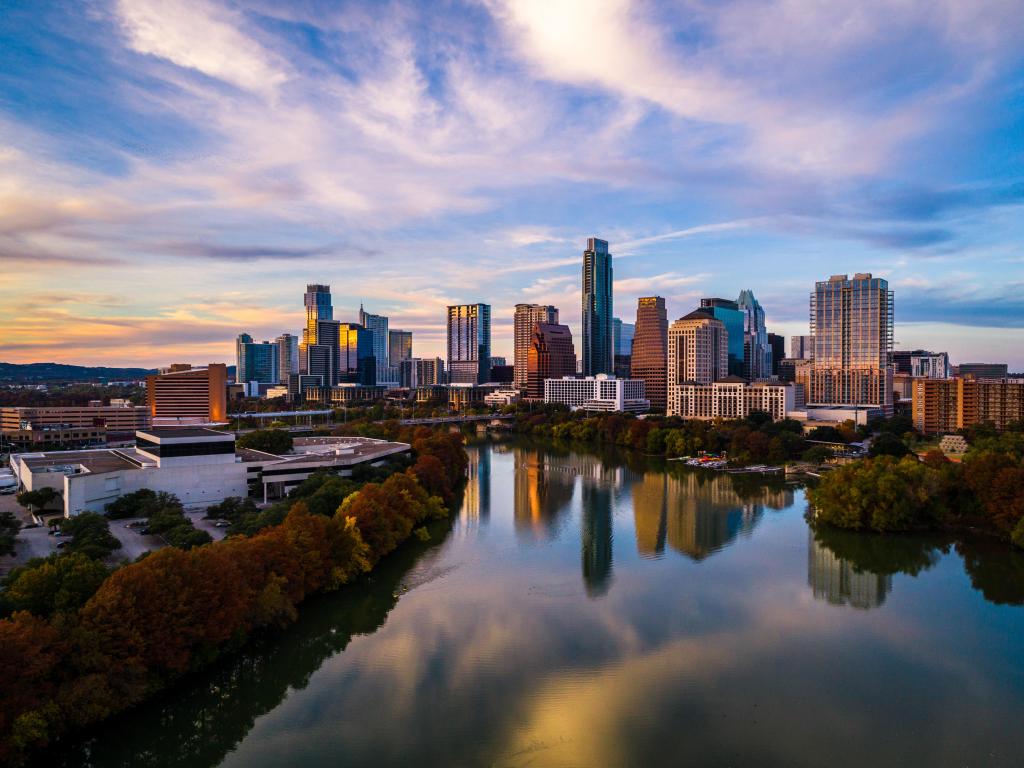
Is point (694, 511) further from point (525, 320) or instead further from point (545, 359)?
point (525, 320)

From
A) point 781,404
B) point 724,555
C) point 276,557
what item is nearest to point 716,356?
point 781,404

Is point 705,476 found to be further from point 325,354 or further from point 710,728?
point 325,354

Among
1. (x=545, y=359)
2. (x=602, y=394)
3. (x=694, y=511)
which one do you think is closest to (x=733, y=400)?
(x=602, y=394)

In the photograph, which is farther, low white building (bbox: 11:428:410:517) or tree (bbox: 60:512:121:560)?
low white building (bbox: 11:428:410:517)

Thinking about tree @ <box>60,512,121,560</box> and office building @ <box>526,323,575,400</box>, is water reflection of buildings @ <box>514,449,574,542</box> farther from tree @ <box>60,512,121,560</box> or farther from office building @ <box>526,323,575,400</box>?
office building @ <box>526,323,575,400</box>

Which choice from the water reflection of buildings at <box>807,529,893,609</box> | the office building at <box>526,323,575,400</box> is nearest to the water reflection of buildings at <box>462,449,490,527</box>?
the water reflection of buildings at <box>807,529,893,609</box>

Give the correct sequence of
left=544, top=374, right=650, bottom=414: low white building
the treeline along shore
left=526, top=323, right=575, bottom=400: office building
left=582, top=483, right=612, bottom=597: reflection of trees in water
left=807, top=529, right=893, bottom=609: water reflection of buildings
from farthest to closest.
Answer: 1. left=526, top=323, right=575, bottom=400: office building
2. left=544, top=374, right=650, bottom=414: low white building
3. left=582, top=483, right=612, bottom=597: reflection of trees in water
4. left=807, top=529, right=893, bottom=609: water reflection of buildings
5. the treeline along shore
